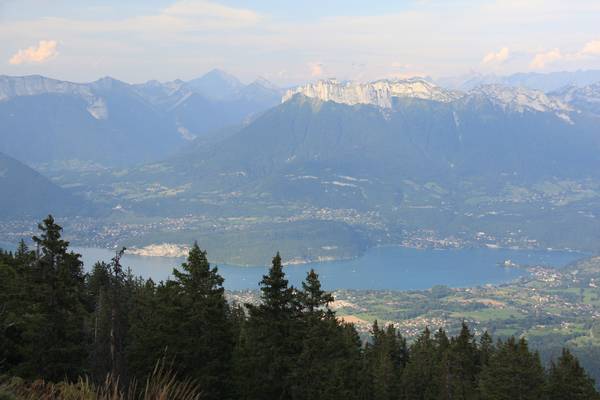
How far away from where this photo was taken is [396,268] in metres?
168

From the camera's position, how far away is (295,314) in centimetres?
2114

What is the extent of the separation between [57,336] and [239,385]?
5.49m

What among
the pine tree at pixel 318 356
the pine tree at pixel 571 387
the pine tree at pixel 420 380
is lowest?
the pine tree at pixel 420 380

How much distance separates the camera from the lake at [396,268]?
144m

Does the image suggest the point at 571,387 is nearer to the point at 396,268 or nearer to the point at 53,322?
the point at 53,322

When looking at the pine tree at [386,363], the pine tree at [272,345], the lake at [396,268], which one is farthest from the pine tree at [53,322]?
the lake at [396,268]

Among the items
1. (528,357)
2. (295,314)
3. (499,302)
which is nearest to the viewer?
(295,314)

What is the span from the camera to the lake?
144 metres

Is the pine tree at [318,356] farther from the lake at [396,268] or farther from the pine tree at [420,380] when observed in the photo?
the lake at [396,268]

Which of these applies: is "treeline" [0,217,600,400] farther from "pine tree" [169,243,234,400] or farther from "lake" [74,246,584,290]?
"lake" [74,246,584,290]

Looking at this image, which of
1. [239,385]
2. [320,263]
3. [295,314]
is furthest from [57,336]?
[320,263]

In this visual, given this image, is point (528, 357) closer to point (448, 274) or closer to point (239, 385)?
point (239, 385)

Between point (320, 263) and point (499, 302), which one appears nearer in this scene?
point (499, 302)

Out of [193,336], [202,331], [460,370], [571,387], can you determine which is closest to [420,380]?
[460,370]
